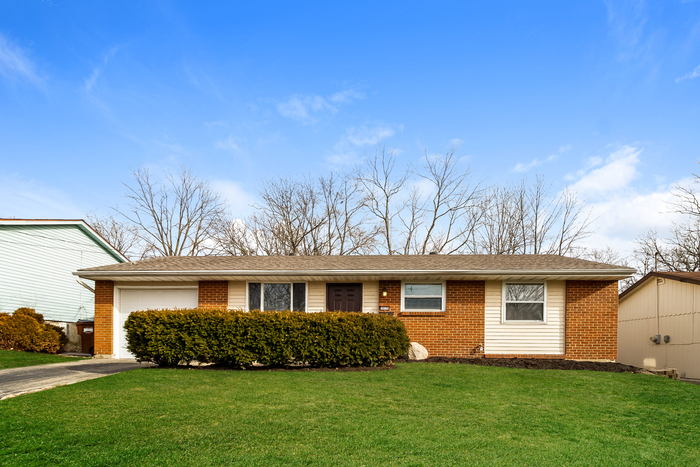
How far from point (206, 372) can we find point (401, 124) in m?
12.4

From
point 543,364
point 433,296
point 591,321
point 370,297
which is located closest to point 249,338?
point 370,297

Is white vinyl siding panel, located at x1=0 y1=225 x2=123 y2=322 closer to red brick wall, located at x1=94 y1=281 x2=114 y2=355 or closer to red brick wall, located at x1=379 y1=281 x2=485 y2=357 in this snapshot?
red brick wall, located at x1=94 y1=281 x2=114 y2=355

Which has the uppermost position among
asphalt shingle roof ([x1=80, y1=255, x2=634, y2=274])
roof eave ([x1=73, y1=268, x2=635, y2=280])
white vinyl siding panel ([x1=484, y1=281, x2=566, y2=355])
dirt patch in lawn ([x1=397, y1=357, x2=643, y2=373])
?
asphalt shingle roof ([x1=80, y1=255, x2=634, y2=274])

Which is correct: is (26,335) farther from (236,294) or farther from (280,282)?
(280,282)

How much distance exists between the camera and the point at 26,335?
47.3 ft

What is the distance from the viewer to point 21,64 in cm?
1470

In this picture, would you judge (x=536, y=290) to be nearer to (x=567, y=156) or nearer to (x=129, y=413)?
(x=567, y=156)

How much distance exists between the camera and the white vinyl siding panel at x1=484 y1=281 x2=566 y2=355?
12.9 metres

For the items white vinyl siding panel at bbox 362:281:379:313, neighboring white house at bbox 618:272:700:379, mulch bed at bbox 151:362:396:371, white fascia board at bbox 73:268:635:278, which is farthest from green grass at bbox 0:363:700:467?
neighboring white house at bbox 618:272:700:379

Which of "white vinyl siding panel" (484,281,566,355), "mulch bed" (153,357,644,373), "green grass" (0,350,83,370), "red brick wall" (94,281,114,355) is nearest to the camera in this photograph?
"mulch bed" (153,357,644,373)

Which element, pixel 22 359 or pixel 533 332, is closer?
pixel 22 359

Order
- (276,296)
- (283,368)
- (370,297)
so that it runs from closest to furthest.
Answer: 1. (283,368)
2. (370,297)
3. (276,296)

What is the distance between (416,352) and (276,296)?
4436 millimetres

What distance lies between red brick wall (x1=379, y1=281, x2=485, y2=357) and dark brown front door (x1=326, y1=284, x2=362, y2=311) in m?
1.24
